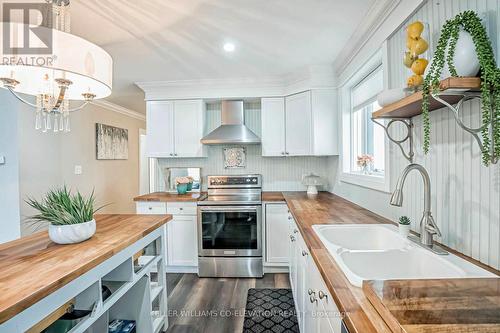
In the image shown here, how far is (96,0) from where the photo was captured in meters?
1.61

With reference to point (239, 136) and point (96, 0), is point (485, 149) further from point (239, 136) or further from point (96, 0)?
point (239, 136)

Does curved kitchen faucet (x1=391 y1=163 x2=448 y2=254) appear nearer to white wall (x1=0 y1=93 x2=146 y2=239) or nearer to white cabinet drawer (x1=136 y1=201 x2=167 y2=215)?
white cabinet drawer (x1=136 y1=201 x2=167 y2=215)

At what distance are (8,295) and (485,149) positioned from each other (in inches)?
68.0

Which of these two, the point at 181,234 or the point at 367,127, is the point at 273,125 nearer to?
the point at 367,127

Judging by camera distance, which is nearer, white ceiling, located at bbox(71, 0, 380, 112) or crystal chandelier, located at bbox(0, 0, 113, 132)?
crystal chandelier, located at bbox(0, 0, 113, 132)

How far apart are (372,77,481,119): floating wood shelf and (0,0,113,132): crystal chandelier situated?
1603 millimetres

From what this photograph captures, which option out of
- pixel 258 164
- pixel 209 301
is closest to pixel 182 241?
pixel 209 301

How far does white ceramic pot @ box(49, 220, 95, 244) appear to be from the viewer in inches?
51.4

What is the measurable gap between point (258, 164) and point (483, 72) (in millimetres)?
2827

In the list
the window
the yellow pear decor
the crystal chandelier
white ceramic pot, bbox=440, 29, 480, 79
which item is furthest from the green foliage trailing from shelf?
the window

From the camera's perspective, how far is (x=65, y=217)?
1308 mm

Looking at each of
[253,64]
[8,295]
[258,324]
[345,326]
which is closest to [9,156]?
[8,295]

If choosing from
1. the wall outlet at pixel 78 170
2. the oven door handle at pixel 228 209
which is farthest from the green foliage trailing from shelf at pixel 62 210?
the wall outlet at pixel 78 170

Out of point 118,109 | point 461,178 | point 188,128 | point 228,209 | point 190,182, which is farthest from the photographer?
point 118,109
